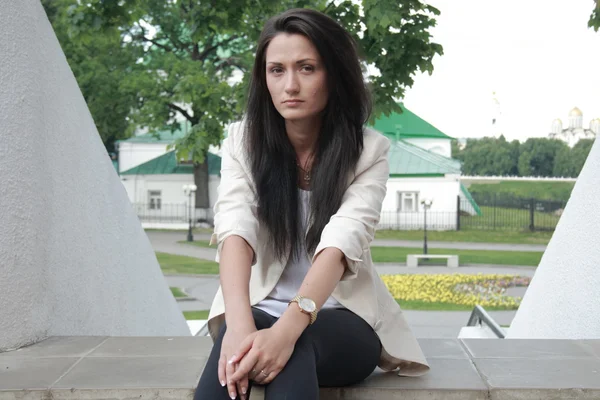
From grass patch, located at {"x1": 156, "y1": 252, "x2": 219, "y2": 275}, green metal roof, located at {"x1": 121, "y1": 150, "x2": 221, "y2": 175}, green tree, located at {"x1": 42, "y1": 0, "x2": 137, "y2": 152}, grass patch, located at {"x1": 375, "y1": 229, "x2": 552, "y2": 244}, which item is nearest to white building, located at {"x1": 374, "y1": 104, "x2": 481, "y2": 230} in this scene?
grass patch, located at {"x1": 375, "y1": 229, "x2": 552, "y2": 244}

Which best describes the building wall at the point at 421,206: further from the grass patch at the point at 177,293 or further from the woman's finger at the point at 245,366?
the woman's finger at the point at 245,366

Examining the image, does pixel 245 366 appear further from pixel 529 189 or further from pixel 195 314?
pixel 529 189

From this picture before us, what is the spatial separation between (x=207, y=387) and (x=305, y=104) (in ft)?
2.68

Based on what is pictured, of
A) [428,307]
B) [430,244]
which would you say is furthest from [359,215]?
[430,244]

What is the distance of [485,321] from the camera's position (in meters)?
6.20

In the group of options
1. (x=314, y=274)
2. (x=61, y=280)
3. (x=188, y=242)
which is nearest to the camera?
(x=314, y=274)

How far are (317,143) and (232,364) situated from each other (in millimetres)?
746

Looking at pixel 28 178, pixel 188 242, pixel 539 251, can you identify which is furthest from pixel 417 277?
pixel 28 178

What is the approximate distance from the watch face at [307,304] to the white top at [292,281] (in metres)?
0.22

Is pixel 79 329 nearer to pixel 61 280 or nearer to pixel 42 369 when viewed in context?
pixel 61 280

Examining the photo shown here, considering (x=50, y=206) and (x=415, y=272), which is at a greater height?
(x=50, y=206)

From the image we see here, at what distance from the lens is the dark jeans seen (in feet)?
5.52

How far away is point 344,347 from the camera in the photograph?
1.90 metres

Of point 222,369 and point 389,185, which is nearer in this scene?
point 222,369
